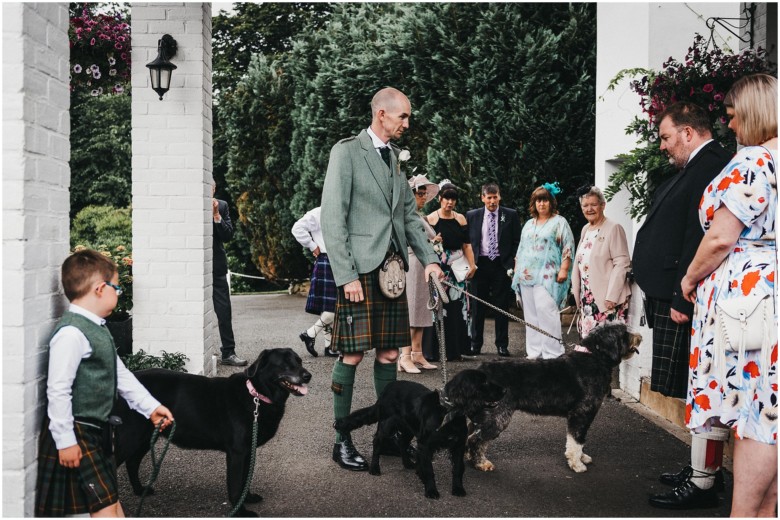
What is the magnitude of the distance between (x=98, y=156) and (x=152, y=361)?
27411 mm

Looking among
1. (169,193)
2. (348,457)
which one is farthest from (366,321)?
(169,193)

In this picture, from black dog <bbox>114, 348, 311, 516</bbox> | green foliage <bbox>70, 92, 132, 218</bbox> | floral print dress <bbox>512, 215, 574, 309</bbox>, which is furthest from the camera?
green foliage <bbox>70, 92, 132, 218</bbox>

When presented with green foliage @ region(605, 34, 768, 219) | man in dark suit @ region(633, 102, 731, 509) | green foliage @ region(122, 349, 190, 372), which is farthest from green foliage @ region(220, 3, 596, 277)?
man in dark suit @ region(633, 102, 731, 509)

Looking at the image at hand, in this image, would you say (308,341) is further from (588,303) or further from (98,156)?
(98,156)

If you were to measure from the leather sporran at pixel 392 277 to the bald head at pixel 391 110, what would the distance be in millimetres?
811

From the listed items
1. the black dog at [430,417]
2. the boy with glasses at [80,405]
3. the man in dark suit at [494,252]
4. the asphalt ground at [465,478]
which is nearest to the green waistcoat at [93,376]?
the boy with glasses at [80,405]

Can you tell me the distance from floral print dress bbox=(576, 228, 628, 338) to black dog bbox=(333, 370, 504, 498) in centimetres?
246

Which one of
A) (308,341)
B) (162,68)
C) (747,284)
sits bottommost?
(308,341)

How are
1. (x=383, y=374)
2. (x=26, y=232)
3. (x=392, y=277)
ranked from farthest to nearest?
1. (x=383, y=374)
2. (x=392, y=277)
3. (x=26, y=232)

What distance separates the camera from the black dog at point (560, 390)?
4.68 metres

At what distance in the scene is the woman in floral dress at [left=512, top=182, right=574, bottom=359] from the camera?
7.75m

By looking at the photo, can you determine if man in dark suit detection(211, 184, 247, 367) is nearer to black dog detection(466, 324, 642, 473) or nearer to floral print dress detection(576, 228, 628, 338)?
floral print dress detection(576, 228, 628, 338)

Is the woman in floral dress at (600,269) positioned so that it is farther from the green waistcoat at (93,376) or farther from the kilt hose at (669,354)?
the green waistcoat at (93,376)

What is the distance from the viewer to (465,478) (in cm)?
450
